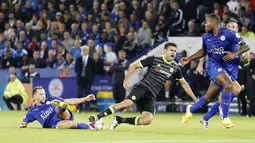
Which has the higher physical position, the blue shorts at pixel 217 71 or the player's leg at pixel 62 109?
the blue shorts at pixel 217 71

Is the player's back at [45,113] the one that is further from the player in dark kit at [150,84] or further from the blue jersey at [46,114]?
the player in dark kit at [150,84]

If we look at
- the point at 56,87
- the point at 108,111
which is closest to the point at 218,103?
the point at 108,111

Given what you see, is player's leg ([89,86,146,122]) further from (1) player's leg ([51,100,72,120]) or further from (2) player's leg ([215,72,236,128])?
(2) player's leg ([215,72,236,128])

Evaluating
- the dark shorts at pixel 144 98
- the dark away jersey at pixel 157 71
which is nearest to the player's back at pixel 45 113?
the dark shorts at pixel 144 98

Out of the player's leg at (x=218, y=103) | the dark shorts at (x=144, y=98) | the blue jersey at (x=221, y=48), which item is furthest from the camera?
the player's leg at (x=218, y=103)

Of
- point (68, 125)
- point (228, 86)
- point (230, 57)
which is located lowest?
point (68, 125)

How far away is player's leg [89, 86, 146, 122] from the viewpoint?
1489 cm

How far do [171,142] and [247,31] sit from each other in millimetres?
14135

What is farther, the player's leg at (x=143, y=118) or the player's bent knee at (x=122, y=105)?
the player's leg at (x=143, y=118)

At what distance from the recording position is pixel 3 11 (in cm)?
3425

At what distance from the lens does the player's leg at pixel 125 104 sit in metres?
14.9

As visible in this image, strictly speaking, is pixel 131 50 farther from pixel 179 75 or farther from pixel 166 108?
pixel 179 75

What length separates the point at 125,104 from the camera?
1505 centimetres

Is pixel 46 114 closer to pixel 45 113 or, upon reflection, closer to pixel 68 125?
pixel 45 113
